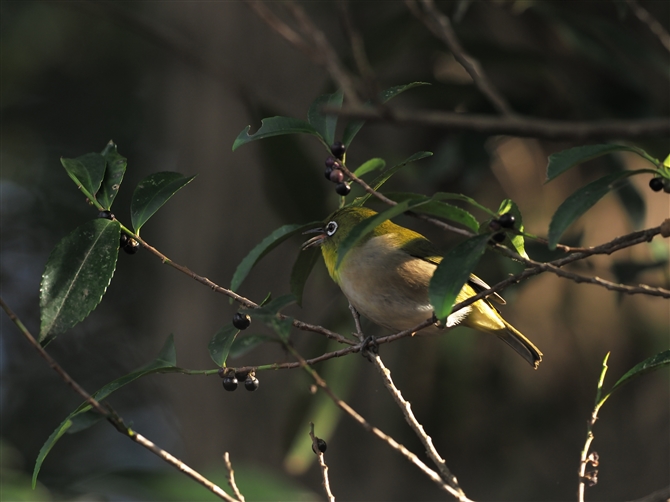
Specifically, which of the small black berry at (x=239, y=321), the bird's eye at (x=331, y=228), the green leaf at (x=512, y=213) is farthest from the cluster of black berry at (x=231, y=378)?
the bird's eye at (x=331, y=228)

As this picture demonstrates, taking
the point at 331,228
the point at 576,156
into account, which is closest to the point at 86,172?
the point at 576,156

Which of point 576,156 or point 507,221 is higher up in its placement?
point 576,156

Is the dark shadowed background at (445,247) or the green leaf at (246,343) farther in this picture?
the dark shadowed background at (445,247)

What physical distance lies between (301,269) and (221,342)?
41 centimetres

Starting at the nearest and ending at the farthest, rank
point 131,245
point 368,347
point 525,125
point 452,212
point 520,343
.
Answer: point 525,125, point 452,212, point 131,245, point 368,347, point 520,343

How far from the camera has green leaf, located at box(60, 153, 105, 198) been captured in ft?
5.27

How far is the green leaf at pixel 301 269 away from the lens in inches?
74.7

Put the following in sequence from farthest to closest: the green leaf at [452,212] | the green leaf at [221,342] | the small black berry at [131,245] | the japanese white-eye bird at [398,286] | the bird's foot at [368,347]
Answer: the japanese white-eye bird at [398,286] < the bird's foot at [368,347] < the small black berry at [131,245] < the green leaf at [221,342] < the green leaf at [452,212]

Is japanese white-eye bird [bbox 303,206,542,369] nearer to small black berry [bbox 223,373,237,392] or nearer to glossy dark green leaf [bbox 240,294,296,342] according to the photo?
small black berry [bbox 223,373,237,392]

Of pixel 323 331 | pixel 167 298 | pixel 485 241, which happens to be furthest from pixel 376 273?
pixel 167 298

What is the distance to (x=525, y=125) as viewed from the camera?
0.80m

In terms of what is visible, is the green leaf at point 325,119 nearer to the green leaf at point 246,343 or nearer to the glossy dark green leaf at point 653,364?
the green leaf at point 246,343

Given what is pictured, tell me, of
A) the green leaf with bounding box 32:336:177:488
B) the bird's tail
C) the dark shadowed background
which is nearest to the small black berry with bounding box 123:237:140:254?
the green leaf with bounding box 32:336:177:488

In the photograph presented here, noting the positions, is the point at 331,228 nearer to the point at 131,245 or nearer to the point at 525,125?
the point at 131,245
